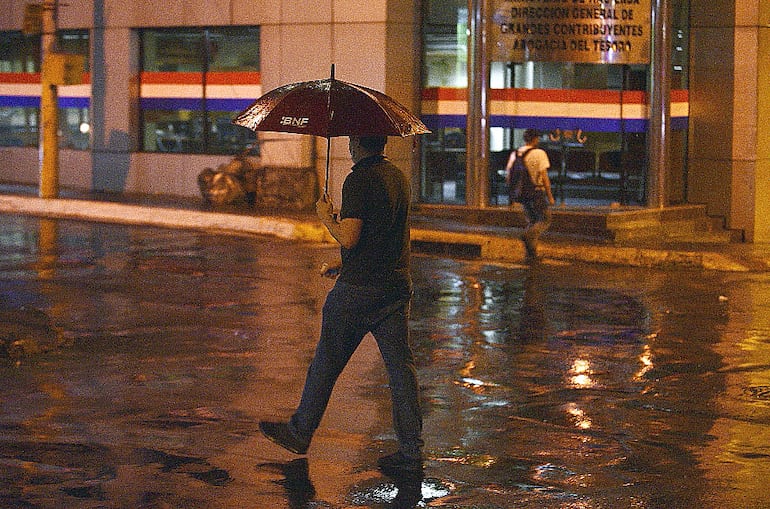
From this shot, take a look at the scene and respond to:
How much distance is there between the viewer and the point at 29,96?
2830cm

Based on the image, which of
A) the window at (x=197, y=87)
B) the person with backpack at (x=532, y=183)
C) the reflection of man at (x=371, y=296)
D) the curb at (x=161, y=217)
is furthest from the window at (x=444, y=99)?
the reflection of man at (x=371, y=296)

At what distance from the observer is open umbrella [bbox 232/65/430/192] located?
24.2 feet

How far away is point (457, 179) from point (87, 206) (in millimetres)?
6037

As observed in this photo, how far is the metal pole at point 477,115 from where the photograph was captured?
2131 cm

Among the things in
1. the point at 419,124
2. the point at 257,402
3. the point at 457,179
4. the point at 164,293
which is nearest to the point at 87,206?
the point at 457,179

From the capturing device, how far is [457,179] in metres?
22.4

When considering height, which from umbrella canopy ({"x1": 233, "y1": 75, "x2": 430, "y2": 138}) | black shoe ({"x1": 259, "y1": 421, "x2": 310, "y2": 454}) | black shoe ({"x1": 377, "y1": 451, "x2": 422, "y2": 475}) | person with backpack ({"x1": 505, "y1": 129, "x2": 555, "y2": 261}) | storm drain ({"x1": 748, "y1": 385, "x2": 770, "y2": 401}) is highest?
umbrella canopy ({"x1": 233, "y1": 75, "x2": 430, "y2": 138})

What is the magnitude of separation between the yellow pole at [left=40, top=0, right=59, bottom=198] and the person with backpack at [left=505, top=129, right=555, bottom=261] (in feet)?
30.8

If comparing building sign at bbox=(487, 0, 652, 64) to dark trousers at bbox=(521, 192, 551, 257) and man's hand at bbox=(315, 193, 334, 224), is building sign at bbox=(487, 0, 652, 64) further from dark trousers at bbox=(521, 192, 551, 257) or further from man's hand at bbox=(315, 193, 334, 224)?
man's hand at bbox=(315, 193, 334, 224)

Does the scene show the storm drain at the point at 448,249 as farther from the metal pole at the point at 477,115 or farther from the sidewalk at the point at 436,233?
the metal pole at the point at 477,115

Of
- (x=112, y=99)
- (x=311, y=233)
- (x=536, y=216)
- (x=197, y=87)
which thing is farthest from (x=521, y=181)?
(x=112, y=99)

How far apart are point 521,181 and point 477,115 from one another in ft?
14.2

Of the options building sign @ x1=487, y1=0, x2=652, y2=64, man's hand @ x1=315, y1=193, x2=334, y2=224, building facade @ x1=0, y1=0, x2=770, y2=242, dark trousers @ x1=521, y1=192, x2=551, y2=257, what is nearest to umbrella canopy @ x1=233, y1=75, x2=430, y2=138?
man's hand @ x1=315, y1=193, x2=334, y2=224

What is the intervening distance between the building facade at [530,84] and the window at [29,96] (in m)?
2.97
